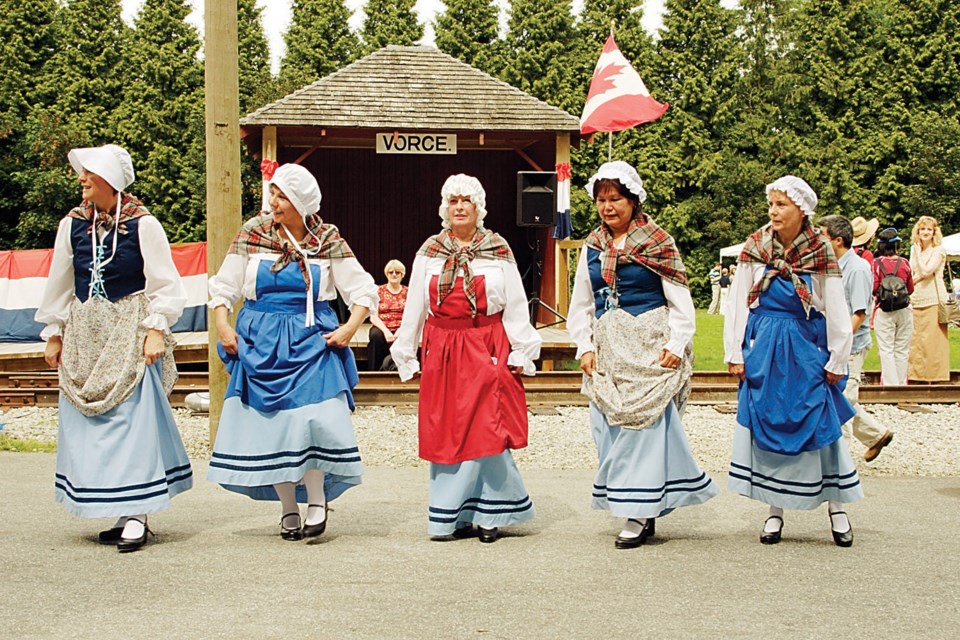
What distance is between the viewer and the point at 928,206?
125ft

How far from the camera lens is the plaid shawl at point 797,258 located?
591 centimetres

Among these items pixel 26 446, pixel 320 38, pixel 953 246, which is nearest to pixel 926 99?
pixel 953 246

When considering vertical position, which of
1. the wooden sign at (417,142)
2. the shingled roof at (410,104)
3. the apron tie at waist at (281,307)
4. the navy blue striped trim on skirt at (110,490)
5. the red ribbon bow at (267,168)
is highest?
the shingled roof at (410,104)

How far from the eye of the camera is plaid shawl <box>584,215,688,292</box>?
19.4 feet

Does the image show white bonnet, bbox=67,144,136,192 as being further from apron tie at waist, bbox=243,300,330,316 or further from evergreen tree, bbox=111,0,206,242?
evergreen tree, bbox=111,0,206,242

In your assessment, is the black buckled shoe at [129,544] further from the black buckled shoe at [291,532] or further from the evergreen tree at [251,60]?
the evergreen tree at [251,60]

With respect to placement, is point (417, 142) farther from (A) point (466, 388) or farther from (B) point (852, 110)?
(B) point (852, 110)

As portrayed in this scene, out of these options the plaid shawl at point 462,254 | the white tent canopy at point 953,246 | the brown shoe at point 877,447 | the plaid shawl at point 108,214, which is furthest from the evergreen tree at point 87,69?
the plaid shawl at point 462,254

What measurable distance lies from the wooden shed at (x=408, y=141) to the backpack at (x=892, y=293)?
649 centimetres

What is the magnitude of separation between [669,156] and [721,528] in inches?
1465

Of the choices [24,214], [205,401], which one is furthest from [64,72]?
[205,401]

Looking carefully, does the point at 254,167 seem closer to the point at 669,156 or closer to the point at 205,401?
→ the point at 669,156

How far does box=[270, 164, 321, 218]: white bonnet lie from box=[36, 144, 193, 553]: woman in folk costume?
0.65 meters

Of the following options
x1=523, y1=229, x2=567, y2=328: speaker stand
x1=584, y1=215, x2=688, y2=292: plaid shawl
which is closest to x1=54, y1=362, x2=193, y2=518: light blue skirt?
x1=584, y1=215, x2=688, y2=292: plaid shawl
